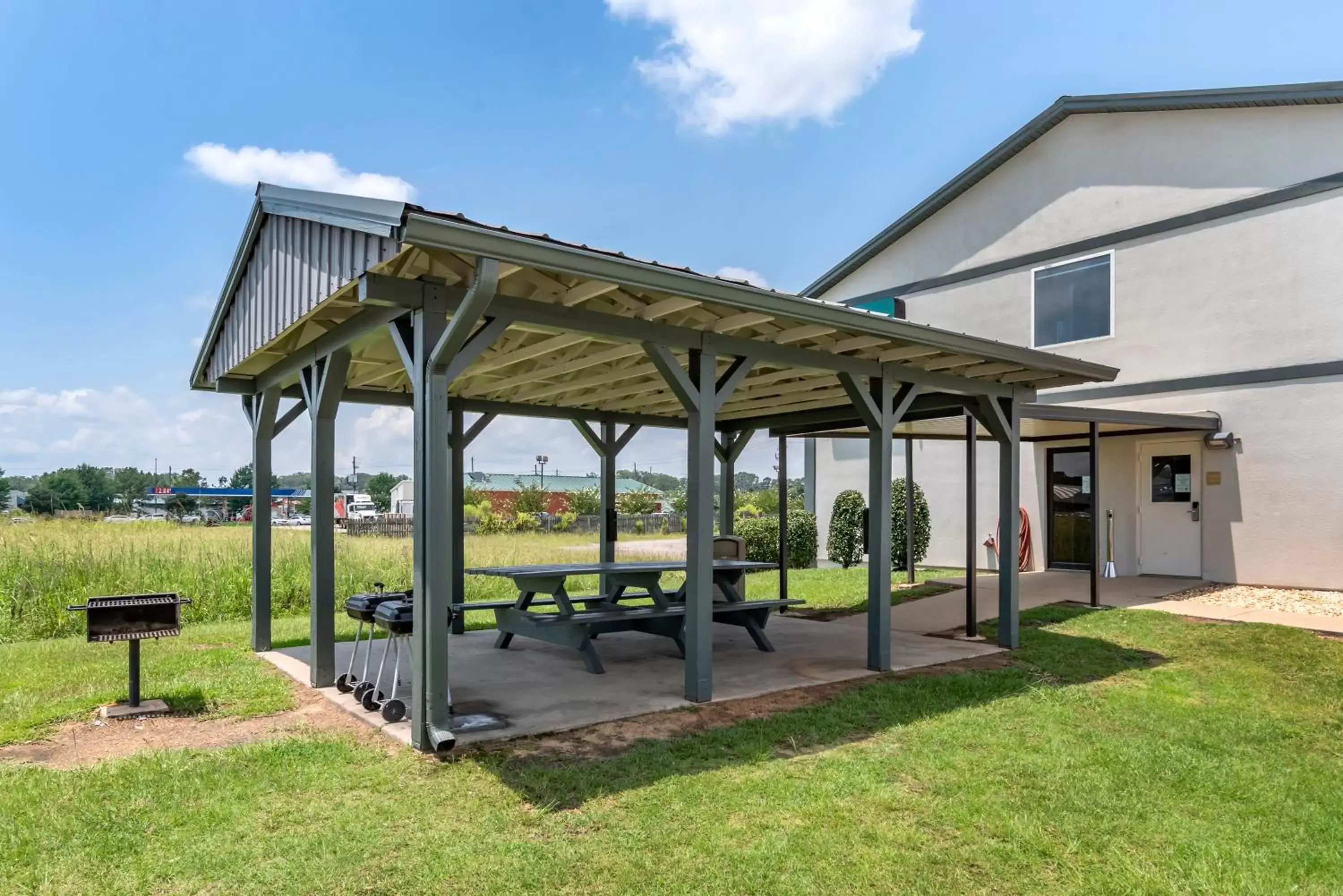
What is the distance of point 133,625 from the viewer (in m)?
5.38

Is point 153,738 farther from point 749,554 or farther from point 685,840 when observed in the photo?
point 749,554

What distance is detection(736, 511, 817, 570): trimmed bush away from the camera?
52.7 feet

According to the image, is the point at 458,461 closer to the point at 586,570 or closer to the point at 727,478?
the point at 586,570

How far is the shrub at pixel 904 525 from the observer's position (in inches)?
574

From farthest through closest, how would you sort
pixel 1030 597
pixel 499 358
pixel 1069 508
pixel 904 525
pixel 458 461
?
pixel 904 525 < pixel 1069 508 < pixel 1030 597 < pixel 458 461 < pixel 499 358

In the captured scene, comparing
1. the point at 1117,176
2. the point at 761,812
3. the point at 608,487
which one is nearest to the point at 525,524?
the point at 608,487

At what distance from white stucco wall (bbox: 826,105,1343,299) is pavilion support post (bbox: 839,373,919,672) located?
26.1ft

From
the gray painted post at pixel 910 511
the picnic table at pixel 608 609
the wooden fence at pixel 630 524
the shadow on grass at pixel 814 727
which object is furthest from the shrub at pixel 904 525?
the wooden fence at pixel 630 524

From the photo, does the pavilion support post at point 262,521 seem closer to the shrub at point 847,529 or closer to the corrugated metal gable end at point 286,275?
the corrugated metal gable end at point 286,275

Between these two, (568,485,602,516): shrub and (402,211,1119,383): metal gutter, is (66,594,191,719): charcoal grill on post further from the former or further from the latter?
(568,485,602,516): shrub

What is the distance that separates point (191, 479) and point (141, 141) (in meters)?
106

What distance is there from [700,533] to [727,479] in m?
5.91

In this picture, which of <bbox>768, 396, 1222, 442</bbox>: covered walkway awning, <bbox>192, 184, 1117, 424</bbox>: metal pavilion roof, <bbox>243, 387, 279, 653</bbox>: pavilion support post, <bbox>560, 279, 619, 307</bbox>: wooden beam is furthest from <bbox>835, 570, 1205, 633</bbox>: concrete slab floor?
<bbox>243, 387, 279, 653</bbox>: pavilion support post

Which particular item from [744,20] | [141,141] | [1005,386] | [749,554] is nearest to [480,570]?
[1005,386]
